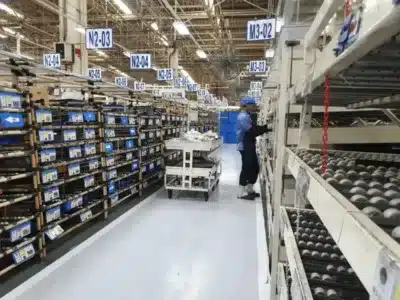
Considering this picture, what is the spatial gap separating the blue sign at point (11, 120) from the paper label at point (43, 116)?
0.23 metres

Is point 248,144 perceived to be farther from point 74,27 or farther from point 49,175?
point 74,27

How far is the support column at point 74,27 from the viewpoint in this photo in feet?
28.8

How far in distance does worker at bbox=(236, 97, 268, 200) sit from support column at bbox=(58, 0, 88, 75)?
497cm

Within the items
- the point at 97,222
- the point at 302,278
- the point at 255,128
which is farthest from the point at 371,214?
the point at 255,128

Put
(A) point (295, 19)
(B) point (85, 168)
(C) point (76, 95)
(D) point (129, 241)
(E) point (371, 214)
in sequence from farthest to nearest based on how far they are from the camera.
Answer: (C) point (76, 95)
(B) point (85, 168)
(D) point (129, 241)
(A) point (295, 19)
(E) point (371, 214)

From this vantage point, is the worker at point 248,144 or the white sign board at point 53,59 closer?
the worker at point 248,144

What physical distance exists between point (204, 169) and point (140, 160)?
1.38 metres

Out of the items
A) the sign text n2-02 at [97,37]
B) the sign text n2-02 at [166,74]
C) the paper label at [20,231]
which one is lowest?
the paper label at [20,231]

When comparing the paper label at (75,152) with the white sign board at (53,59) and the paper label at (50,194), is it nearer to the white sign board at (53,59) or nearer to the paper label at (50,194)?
the paper label at (50,194)

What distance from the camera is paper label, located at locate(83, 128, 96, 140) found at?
4738 mm

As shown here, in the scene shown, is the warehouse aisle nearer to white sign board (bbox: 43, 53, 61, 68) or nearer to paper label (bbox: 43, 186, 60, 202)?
paper label (bbox: 43, 186, 60, 202)

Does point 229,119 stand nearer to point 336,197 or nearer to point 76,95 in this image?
point 76,95

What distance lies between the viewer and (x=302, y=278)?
54.3 inches

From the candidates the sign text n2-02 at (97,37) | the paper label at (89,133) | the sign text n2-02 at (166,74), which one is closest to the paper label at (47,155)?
the paper label at (89,133)
